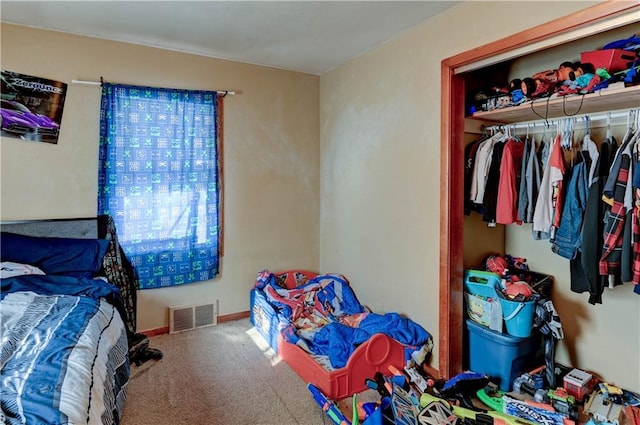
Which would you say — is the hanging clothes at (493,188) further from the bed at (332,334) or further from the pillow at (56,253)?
the pillow at (56,253)

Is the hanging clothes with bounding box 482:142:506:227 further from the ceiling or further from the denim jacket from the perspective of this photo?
the ceiling

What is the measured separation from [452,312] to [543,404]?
0.66m

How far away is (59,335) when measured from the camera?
172 centimetres

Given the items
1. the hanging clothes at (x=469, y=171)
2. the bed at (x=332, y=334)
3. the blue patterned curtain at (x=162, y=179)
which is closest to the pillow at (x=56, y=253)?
the blue patterned curtain at (x=162, y=179)

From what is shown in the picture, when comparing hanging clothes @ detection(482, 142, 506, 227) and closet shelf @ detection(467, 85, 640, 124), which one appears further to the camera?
hanging clothes @ detection(482, 142, 506, 227)

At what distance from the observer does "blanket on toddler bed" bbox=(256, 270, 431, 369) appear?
8.40 feet

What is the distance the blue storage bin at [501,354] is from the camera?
7.57 feet

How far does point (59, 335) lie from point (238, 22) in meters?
2.13

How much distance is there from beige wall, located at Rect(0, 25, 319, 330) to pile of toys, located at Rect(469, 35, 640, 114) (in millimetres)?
1970

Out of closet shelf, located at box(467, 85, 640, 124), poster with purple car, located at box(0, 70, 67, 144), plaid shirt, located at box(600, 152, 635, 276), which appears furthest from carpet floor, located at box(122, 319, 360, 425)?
closet shelf, located at box(467, 85, 640, 124)

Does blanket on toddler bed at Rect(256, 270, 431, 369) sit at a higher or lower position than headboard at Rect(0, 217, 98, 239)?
lower

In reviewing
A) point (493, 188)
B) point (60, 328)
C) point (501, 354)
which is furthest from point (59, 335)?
point (493, 188)

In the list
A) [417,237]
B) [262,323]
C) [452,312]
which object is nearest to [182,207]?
[262,323]

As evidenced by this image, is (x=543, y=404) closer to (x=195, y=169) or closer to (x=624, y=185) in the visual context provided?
(x=624, y=185)
